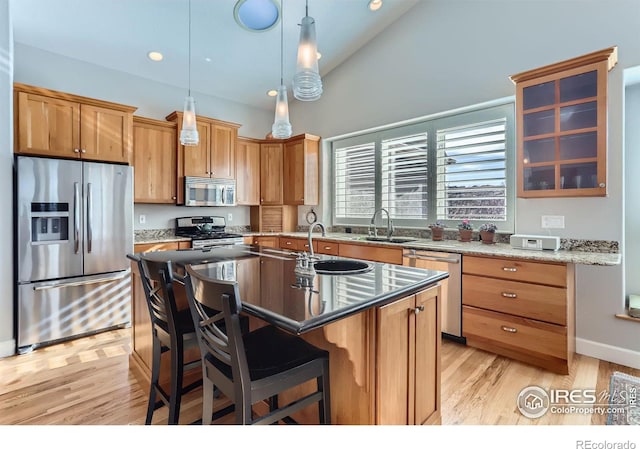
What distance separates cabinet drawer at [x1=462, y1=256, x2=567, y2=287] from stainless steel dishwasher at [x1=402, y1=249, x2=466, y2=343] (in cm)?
9

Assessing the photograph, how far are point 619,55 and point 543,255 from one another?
1697 millimetres

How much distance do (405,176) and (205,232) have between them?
285 centimetres

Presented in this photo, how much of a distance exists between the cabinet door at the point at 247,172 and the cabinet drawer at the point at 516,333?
3.42 metres

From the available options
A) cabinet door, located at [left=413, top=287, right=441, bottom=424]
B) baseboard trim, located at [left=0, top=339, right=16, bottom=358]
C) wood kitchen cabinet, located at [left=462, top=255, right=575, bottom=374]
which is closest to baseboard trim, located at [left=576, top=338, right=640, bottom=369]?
wood kitchen cabinet, located at [left=462, top=255, right=575, bottom=374]

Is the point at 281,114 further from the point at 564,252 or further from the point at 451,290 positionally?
the point at 564,252

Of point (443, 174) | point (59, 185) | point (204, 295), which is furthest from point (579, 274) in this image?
point (59, 185)

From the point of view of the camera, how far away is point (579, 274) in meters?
2.64

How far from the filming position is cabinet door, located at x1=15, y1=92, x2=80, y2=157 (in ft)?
9.41

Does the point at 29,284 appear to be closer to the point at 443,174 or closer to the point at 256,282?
the point at 256,282

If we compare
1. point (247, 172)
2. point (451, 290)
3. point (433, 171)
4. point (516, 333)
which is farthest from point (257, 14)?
point (516, 333)

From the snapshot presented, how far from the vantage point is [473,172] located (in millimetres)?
3420

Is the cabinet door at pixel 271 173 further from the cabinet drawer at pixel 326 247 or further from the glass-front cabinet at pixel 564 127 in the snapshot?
the glass-front cabinet at pixel 564 127

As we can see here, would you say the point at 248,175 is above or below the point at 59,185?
above

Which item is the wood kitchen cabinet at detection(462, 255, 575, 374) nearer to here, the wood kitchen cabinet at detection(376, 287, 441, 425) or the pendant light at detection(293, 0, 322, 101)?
the wood kitchen cabinet at detection(376, 287, 441, 425)
